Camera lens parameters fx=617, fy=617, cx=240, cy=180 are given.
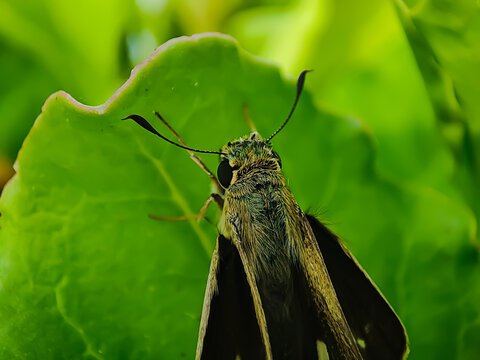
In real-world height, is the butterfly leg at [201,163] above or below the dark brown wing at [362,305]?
above

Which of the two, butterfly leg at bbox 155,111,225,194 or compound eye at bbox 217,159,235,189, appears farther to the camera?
compound eye at bbox 217,159,235,189

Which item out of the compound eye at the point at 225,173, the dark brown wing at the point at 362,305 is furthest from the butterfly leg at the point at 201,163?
the dark brown wing at the point at 362,305

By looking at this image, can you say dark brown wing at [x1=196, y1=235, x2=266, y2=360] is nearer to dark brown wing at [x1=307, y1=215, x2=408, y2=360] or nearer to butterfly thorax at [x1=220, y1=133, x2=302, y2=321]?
butterfly thorax at [x1=220, y1=133, x2=302, y2=321]

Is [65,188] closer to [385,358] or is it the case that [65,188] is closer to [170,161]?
[170,161]

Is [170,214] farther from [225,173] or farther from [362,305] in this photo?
[362,305]

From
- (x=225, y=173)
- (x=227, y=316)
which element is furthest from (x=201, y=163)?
(x=227, y=316)

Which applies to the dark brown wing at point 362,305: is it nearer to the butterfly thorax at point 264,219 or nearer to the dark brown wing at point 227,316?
the butterfly thorax at point 264,219

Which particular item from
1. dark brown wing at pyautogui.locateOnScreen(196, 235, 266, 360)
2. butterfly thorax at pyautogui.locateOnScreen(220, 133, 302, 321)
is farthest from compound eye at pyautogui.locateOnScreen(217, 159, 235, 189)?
dark brown wing at pyautogui.locateOnScreen(196, 235, 266, 360)
